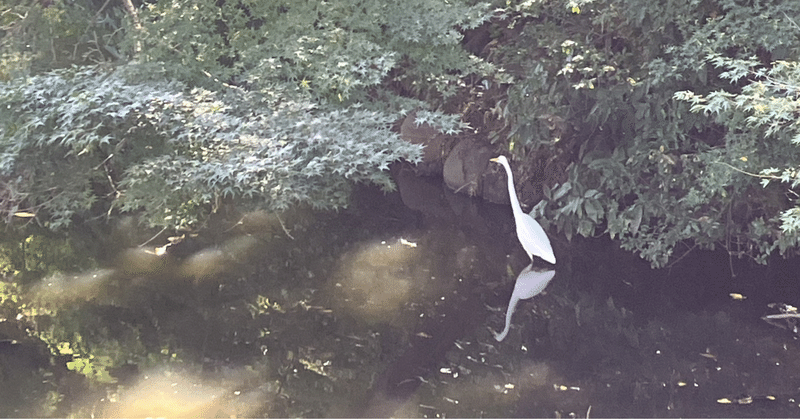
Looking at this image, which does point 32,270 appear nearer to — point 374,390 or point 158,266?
point 158,266

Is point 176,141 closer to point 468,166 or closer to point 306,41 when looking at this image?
point 306,41

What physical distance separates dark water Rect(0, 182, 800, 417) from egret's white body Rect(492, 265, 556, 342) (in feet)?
0.19

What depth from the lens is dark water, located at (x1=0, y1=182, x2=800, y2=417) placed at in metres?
3.08

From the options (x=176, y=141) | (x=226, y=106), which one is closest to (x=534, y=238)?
(x=226, y=106)

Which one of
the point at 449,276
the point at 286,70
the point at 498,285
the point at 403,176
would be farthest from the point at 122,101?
the point at 403,176

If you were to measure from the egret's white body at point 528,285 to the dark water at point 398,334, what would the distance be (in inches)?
2.3

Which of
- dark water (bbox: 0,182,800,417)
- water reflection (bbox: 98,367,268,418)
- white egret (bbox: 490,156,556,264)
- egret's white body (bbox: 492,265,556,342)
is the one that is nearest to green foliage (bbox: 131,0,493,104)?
white egret (bbox: 490,156,556,264)

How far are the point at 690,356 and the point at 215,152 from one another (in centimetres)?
294

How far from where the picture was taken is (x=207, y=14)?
4.46m

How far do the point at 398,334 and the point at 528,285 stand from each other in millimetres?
1142

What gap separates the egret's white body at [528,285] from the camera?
4.15 metres

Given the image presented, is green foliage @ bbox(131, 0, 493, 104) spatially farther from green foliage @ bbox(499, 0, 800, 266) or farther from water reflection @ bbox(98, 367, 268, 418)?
water reflection @ bbox(98, 367, 268, 418)

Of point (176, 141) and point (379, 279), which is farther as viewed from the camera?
point (379, 279)

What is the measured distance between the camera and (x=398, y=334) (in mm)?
3707
